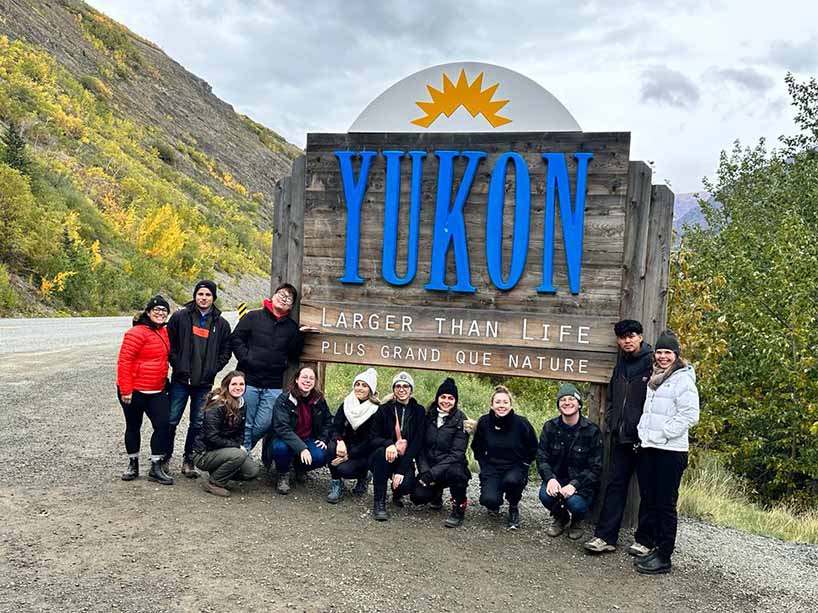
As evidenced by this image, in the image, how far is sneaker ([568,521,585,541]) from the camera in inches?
222

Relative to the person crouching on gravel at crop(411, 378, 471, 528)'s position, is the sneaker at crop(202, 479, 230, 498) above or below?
below

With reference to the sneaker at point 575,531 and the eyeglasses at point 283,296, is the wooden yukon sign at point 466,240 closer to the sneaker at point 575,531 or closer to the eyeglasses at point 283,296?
the eyeglasses at point 283,296

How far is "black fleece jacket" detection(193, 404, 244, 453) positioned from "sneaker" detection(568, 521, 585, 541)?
2.76 metres

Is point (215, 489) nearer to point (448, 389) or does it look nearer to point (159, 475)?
point (159, 475)

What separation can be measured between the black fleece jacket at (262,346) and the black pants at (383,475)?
119 centimetres

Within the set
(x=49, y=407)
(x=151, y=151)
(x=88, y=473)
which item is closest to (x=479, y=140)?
(x=88, y=473)

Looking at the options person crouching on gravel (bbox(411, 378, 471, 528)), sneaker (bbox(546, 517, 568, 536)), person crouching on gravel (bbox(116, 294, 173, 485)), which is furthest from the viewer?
person crouching on gravel (bbox(116, 294, 173, 485))

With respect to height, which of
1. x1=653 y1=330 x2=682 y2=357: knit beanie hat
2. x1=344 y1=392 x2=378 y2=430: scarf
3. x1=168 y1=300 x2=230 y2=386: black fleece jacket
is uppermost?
x1=653 y1=330 x2=682 y2=357: knit beanie hat

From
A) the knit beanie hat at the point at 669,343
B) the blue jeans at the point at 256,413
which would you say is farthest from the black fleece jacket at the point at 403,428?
the knit beanie hat at the point at 669,343

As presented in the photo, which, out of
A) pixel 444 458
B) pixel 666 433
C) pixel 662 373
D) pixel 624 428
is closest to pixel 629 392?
pixel 624 428

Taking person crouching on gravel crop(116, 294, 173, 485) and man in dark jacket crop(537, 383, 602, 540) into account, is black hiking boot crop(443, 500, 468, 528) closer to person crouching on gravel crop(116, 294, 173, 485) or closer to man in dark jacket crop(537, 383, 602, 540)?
man in dark jacket crop(537, 383, 602, 540)

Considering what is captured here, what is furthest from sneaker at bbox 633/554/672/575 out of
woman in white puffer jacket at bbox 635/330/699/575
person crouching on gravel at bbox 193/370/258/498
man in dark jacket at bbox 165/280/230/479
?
man in dark jacket at bbox 165/280/230/479

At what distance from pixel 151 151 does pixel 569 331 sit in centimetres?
4253

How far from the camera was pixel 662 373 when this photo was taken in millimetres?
5125
